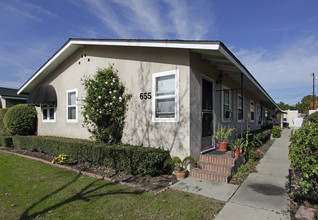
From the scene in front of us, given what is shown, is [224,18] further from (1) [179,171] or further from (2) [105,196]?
(2) [105,196]

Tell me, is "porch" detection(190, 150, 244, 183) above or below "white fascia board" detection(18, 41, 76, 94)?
below

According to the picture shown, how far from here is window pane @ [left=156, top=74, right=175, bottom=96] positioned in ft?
20.1

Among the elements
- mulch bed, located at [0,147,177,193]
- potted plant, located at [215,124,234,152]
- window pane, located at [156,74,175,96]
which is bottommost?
mulch bed, located at [0,147,177,193]

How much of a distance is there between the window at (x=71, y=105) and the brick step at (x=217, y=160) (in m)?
6.67

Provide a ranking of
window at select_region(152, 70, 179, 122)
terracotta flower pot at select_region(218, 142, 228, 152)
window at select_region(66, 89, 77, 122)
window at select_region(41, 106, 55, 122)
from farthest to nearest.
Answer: window at select_region(41, 106, 55, 122), window at select_region(66, 89, 77, 122), terracotta flower pot at select_region(218, 142, 228, 152), window at select_region(152, 70, 179, 122)

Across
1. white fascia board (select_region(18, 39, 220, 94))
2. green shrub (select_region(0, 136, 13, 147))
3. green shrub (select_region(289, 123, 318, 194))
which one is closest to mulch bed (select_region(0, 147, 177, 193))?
green shrub (select_region(289, 123, 318, 194))

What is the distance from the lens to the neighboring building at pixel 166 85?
573 centimetres

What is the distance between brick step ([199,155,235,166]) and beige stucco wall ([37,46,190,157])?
797mm

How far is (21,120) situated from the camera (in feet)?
36.7

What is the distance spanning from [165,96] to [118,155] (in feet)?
8.10

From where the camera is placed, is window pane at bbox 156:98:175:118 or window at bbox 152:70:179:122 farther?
window pane at bbox 156:98:175:118

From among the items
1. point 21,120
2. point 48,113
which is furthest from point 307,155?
point 21,120

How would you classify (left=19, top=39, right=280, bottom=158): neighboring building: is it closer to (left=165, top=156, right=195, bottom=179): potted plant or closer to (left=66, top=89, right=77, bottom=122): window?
(left=66, top=89, right=77, bottom=122): window

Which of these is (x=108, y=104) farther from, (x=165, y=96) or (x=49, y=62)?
(x=49, y=62)
